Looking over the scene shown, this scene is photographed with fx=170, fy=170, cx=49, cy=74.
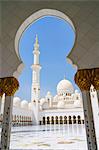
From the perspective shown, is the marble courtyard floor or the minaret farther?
the minaret

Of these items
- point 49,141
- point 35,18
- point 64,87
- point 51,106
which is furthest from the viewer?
point 64,87

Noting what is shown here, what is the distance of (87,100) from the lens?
1.62 meters

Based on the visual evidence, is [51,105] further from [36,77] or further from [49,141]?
[49,141]

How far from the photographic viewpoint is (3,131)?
65.4 inches

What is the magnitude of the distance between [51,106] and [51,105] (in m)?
0.23

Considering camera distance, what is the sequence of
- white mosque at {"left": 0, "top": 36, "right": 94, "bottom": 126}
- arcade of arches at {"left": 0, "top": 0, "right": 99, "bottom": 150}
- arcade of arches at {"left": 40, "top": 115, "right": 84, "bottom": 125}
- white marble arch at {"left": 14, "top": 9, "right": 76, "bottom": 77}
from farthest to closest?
arcade of arches at {"left": 40, "top": 115, "right": 84, "bottom": 125} → white mosque at {"left": 0, "top": 36, "right": 94, "bottom": 126} → white marble arch at {"left": 14, "top": 9, "right": 76, "bottom": 77} → arcade of arches at {"left": 0, "top": 0, "right": 99, "bottom": 150}

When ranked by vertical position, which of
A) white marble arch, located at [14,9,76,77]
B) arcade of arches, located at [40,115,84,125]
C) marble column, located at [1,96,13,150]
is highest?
white marble arch, located at [14,9,76,77]

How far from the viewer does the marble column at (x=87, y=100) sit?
154cm

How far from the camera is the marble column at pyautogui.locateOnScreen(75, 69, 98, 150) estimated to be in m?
1.54

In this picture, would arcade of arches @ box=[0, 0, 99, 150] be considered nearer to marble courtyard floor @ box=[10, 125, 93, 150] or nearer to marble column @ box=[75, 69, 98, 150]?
marble column @ box=[75, 69, 98, 150]

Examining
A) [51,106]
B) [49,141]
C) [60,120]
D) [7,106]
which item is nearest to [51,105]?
[51,106]

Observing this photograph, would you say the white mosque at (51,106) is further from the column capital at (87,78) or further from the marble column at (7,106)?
the column capital at (87,78)

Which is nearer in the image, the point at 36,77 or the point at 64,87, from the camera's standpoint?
the point at 36,77

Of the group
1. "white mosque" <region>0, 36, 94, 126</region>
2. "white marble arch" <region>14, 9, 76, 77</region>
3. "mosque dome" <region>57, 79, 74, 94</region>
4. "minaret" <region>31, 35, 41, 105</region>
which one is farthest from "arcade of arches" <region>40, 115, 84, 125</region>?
"white marble arch" <region>14, 9, 76, 77</region>
